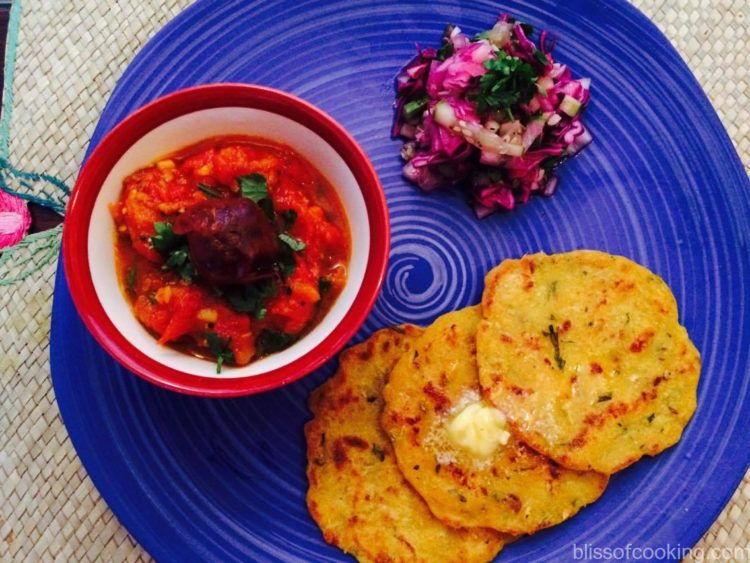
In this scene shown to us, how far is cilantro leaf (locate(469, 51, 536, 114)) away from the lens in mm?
3633

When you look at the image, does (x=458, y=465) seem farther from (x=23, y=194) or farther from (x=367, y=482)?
(x=23, y=194)

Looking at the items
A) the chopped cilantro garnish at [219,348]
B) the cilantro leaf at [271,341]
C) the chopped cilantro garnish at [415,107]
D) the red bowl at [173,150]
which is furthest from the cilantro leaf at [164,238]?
the chopped cilantro garnish at [415,107]

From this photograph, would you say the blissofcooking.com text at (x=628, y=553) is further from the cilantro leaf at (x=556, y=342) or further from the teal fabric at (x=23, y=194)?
the teal fabric at (x=23, y=194)

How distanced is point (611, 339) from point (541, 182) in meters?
0.85

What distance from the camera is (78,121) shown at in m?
4.18

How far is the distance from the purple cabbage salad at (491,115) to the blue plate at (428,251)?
90 millimetres

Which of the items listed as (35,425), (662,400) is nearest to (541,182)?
(662,400)

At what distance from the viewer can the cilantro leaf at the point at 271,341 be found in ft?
10.6

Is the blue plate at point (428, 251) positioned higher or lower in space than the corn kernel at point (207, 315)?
lower

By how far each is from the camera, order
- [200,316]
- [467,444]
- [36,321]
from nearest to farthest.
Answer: [200,316]
[467,444]
[36,321]

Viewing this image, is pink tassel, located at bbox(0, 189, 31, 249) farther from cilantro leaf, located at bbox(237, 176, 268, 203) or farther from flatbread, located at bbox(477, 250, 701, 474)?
flatbread, located at bbox(477, 250, 701, 474)

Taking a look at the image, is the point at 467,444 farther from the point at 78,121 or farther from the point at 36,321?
the point at 78,121

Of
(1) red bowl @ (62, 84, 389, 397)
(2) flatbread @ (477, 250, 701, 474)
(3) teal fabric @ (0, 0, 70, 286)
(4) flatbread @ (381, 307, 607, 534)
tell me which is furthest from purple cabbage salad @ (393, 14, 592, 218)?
(3) teal fabric @ (0, 0, 70, 286)

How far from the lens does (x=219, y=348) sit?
318 cm
